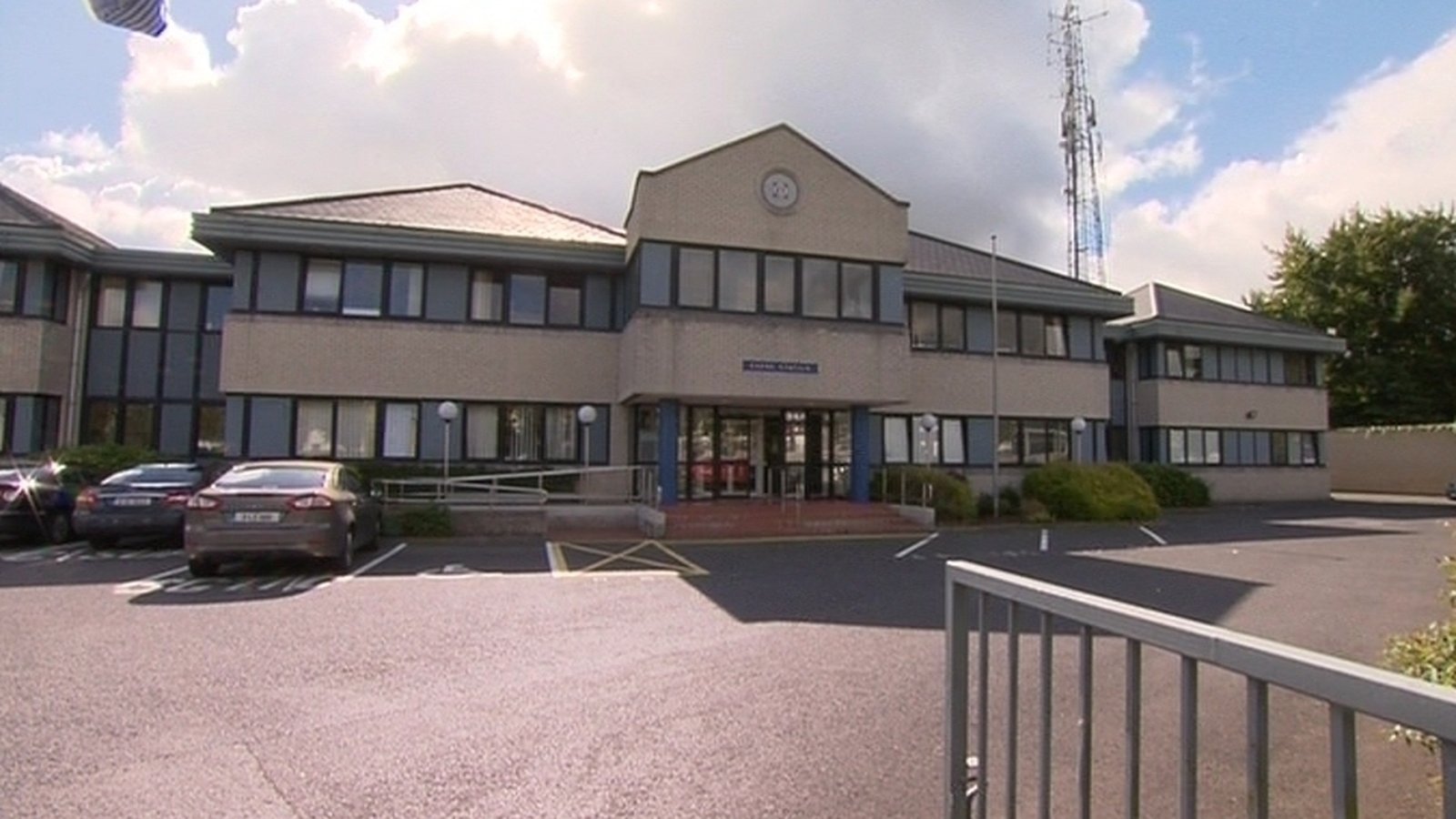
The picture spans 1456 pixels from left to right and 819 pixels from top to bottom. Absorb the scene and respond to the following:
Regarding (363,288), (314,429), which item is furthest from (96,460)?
(363,288)

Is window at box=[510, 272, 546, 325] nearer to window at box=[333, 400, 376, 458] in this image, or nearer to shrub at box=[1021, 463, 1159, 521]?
window at box=[333, 400, 376, 458]

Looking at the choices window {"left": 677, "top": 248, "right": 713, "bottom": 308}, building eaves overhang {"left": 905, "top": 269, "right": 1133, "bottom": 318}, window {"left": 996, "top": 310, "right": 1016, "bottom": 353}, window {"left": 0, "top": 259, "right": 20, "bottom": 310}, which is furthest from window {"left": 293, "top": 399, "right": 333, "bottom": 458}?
window {"left": 996, "top": 310, "right": 1016, "bottom": 353}

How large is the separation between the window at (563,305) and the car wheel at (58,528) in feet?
32.8

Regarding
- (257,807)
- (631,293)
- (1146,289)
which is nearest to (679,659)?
(257,807)

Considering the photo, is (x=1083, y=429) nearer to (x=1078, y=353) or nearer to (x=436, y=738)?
(x=1078, y=353)

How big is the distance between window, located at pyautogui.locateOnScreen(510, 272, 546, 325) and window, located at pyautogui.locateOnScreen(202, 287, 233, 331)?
7687 mm

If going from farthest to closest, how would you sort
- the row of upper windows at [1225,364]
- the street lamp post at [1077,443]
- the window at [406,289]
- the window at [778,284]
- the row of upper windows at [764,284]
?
the row of upper windows at [1225,364] < the street lamp post at [1077,443] < the window at [778,284] < the window at [406,289] < the row of upper windows at [764,284]

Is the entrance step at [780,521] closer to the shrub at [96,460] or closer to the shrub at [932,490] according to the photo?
the shrub at [932,490]

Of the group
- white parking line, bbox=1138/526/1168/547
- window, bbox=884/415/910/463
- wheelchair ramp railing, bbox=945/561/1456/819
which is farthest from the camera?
window, bbox=884/415/910/463

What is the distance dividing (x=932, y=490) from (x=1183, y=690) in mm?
18433

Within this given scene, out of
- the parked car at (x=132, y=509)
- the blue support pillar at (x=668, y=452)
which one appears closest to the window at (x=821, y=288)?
the blue support pillar at (x=668, y=452)

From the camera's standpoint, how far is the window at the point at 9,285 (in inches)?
756

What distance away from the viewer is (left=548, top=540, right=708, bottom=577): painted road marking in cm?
1170

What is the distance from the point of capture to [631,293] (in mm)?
19609
